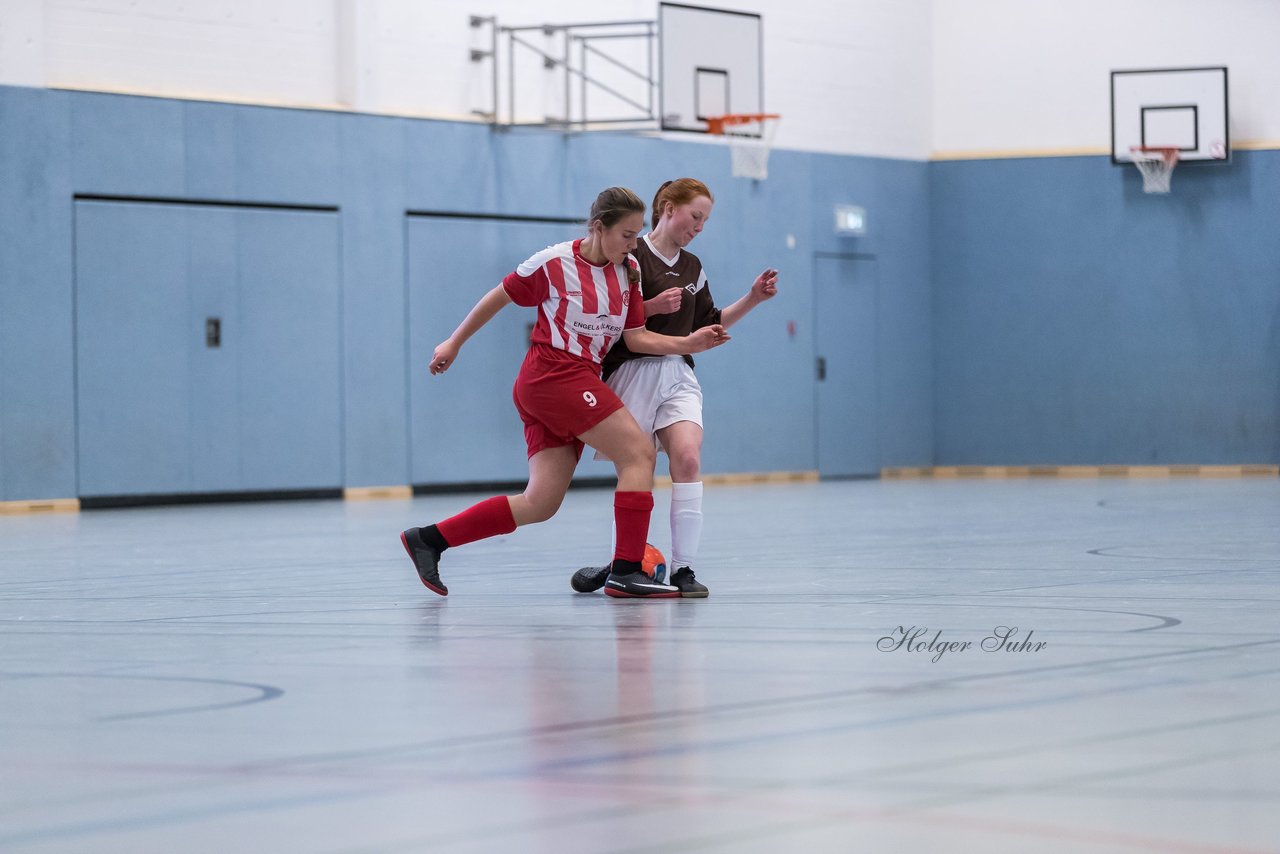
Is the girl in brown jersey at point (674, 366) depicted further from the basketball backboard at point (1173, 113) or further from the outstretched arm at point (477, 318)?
the basketball backboard at point (1173, 113)

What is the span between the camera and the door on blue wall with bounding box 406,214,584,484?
617 inches

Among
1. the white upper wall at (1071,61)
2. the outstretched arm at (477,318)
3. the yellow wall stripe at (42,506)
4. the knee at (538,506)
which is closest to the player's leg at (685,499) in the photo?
the knee at (538,506)

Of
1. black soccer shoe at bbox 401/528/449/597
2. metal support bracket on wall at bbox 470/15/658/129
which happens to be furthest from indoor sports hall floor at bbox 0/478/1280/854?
metal support bracket on wall at bbox 470/15/658/129

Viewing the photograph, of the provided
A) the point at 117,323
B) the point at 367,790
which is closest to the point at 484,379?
the point at 117,323

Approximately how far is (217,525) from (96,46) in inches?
191

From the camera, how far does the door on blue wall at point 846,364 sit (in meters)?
18.4

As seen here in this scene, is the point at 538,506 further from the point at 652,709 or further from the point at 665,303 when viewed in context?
the point at 652,709

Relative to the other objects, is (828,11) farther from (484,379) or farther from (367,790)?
(367,790)

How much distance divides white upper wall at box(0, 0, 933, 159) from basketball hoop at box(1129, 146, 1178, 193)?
2619 mm

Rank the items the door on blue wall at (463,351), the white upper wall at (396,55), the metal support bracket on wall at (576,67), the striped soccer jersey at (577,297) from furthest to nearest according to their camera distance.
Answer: the metal support bracket on wall at (576,67) → the door on blue wall at (463,351) → the white upper wall at (396,55) → the striped soccer jersey at (577,297)

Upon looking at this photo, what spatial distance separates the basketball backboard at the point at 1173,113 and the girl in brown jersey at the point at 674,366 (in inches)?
512

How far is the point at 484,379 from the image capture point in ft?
52.7

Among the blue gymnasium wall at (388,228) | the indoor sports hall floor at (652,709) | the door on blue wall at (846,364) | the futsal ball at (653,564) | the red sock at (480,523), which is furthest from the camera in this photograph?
the door on blue wall at (846,364)

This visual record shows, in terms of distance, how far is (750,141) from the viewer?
56.5 ft
